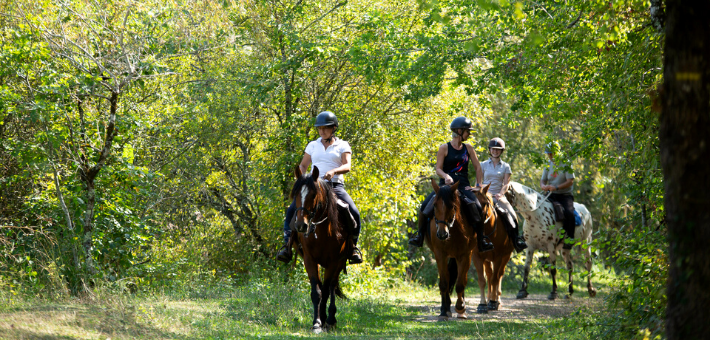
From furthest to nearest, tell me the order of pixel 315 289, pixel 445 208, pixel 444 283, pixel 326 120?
pixel 444 283 < pixel 445 208 < pixel 326 120 < pixel 315 289

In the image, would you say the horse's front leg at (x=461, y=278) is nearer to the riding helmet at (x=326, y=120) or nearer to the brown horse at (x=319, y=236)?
the brown horse at (x=319, y=236)

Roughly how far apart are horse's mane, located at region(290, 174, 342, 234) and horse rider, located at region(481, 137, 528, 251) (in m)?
3.73

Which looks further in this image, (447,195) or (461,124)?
(461,124)

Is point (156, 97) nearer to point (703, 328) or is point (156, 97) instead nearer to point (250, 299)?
point (250, 299)

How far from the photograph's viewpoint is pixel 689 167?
2787 millimetres

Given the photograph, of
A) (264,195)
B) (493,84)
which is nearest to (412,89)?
(493,84)

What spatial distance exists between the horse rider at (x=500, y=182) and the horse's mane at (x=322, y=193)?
3.73m

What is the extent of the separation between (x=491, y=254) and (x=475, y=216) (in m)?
1.77

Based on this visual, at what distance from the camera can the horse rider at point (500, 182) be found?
10.6 meters

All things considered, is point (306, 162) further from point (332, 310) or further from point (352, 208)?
point (332, 310)

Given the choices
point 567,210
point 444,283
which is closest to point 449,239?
point 444,283

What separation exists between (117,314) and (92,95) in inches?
163

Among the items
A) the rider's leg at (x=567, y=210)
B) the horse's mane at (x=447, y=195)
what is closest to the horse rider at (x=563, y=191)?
the rider's leg at (x=567, y=210)

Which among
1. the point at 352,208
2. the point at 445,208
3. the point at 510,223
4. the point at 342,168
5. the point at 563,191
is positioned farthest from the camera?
the point at 563,191
